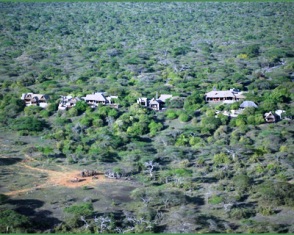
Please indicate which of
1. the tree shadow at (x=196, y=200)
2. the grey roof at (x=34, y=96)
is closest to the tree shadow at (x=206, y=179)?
the tree shadow at (x=196, y=200)

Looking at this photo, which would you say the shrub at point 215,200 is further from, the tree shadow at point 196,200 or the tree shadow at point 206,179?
the tree shadow at point 206,179

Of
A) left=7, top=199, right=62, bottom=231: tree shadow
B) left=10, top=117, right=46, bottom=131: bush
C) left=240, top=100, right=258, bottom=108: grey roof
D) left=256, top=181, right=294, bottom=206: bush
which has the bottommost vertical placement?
left=7, top=199, right=62, bottom=231: tree shadow

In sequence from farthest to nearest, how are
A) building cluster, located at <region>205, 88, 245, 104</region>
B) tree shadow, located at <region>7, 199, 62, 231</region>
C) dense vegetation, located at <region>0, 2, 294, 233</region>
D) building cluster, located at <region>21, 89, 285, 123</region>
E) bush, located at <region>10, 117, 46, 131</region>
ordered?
building cluster, located at <region>205, 88, 245, 104</region>
building cluster, located at <region>21, 89, 285, 123</region>
bush, located at <region>10, 117, 46, 131</region>
dense vegetation, located at <region>0, 2, 294, 233</region>
tree shadow, located at <region>7, 199, 62, 231</region>

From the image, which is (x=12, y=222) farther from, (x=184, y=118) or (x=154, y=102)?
(x=154, y=102)

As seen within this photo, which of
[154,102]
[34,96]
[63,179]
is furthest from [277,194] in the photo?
[34,96]

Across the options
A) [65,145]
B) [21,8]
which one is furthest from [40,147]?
[21,8]

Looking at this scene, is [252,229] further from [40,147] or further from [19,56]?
[19,56]

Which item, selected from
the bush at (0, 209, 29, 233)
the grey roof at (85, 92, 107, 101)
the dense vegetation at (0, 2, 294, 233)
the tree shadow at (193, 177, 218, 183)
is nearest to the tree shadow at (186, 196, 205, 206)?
the dense vegetation at (0, 2, 294, 233)

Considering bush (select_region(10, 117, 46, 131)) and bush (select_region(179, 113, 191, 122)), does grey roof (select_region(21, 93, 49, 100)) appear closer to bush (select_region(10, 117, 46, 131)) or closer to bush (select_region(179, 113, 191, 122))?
bush (select_region(10, 117, 46, 131))
